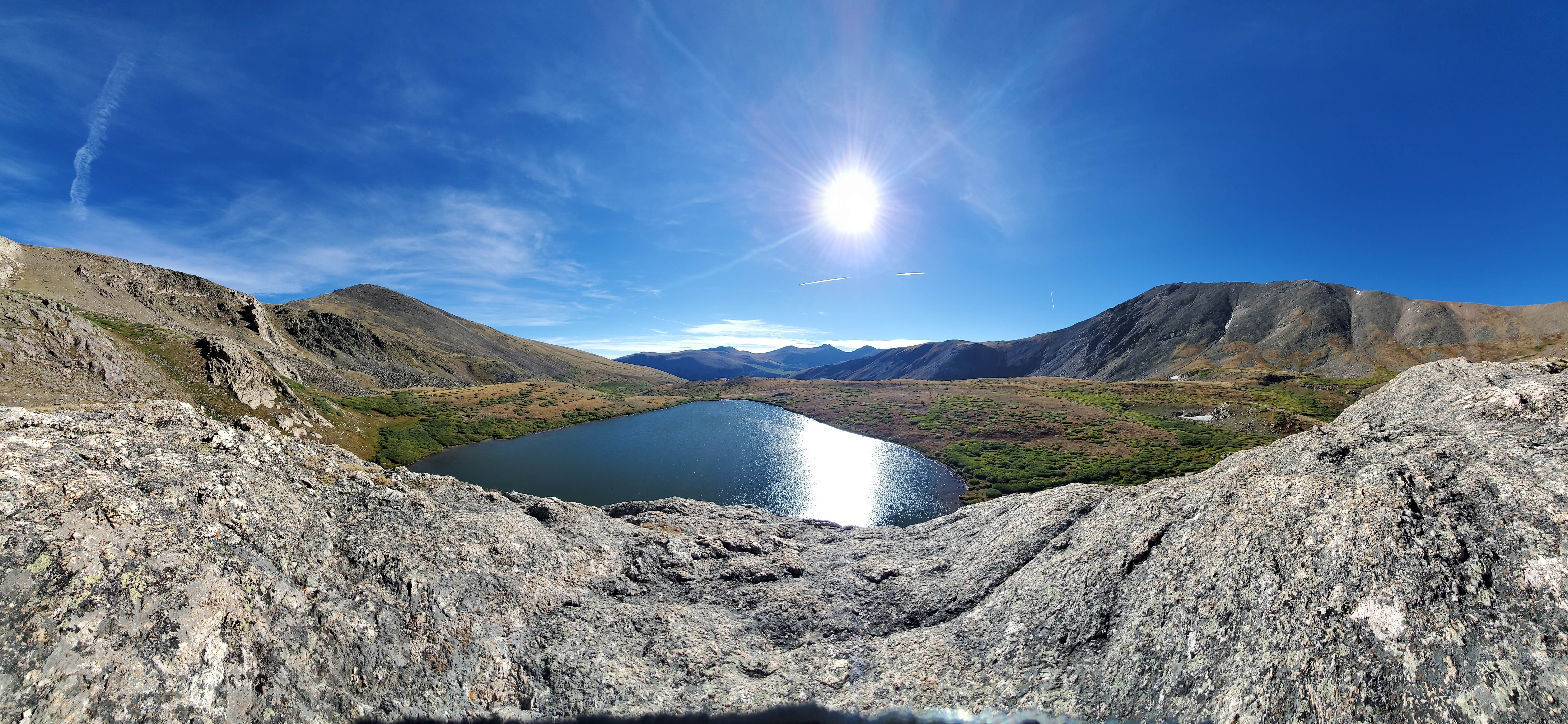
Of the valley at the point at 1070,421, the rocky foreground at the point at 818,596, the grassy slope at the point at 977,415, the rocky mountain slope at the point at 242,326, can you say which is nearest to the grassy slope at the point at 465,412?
the grassy slope at the point at 977,415

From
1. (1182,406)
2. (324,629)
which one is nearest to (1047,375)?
(1182,406)

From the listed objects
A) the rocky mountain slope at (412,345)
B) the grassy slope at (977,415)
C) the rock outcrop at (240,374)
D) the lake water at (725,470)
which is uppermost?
the rocky mountain slope at (412,345)

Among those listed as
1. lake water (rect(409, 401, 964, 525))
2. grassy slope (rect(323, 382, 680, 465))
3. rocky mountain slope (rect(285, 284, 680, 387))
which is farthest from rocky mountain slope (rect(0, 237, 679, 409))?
lake water (rect(409, 401, 964, 525))

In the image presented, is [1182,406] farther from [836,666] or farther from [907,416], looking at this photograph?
[836,666]

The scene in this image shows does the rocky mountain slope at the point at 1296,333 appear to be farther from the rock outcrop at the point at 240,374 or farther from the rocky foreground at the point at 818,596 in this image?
the rock outcrop at the point at 240,374

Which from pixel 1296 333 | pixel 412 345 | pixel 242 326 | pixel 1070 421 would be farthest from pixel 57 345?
pixel 1296 333

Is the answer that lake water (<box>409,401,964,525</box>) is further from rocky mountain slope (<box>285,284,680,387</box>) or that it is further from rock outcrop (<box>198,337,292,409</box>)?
rocky mountain slope (<box>285,284,680,387</box>)
